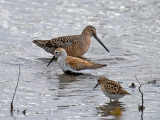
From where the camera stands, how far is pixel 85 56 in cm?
1427

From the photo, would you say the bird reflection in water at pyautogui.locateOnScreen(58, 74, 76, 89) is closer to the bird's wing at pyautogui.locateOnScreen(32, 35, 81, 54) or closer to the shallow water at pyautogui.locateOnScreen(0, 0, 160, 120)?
the shallow water at pyautogui.locateOnScreen(0, 0, 160, 120)

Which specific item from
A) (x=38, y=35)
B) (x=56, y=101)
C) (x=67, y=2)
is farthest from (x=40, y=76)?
(x=67, y=2)

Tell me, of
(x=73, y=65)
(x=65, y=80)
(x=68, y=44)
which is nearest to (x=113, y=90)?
(x=65, y=80)

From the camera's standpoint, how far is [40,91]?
10.5 metres

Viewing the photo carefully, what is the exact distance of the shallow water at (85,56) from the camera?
9422mm

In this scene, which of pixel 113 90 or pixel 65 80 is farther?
pixel 65 80

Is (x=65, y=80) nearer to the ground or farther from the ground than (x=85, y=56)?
farther from the ground

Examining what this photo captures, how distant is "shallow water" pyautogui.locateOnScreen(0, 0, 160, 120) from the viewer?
9.42 metres

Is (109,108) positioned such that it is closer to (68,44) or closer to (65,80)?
(65,80)

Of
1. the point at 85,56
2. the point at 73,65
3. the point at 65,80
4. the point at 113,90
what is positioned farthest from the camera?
the point at 85,56

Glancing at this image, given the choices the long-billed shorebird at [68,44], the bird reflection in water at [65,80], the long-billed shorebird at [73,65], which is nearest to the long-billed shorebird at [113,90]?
the bird reflection in water at [65,80]

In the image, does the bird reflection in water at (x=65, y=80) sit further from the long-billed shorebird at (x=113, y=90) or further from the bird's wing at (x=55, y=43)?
the bird's wing at (x=55, y=43)

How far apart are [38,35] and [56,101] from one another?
599cm

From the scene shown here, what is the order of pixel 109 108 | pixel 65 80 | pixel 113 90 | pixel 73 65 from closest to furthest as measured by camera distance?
pixel 109 108 < pixel 113 90 < pixel 65 80 < pixel 73 65
